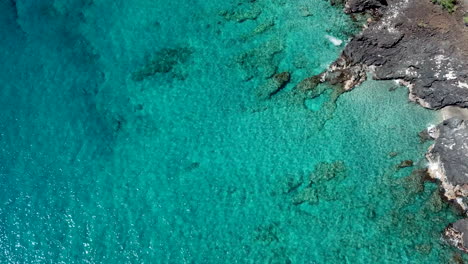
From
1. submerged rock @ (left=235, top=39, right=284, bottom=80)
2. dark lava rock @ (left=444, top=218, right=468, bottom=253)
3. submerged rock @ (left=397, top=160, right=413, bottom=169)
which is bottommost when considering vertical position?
dark lava rock @ (left=444, top=218, right=468, bottom=253)

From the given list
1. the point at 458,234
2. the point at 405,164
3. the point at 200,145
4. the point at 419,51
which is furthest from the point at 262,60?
the point at 458,234

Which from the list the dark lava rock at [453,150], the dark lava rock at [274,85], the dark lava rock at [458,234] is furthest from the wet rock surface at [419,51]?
the dark lava rock at [458,234]

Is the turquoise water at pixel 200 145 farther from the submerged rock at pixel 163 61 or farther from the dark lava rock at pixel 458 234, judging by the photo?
the dark lava rock at pixel 458 234

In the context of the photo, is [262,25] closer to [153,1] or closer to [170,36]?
[170,36]

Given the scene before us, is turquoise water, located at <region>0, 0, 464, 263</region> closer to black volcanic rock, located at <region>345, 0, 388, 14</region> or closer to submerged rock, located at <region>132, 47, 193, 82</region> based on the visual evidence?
submerged rock, located at <region>132, 47, 193, 82</region>

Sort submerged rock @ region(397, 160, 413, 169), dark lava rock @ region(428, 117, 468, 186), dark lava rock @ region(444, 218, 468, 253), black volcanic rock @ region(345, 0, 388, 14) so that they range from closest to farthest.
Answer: dark lava rock @ region(444, 218, 468, 253) < dark lava rock @ region(428, 117, 468, 186) < submerged rock @ region(397, 160, 413, 169) < black volcanic rock @ region(345, 0, 388, 14)

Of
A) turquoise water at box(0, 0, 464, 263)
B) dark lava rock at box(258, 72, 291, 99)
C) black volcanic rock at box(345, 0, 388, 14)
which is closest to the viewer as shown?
turquoise water at box(0, 0, 464, 263)

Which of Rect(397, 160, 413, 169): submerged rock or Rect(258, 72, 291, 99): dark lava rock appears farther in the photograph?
Rect(258, 72, 291, 99): dark lava rock

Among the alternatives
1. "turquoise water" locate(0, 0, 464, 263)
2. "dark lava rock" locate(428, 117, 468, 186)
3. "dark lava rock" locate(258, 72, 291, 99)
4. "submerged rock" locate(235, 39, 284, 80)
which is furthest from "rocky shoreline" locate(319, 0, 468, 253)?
"submerged rock" locate(235, 39, 284, 80)
